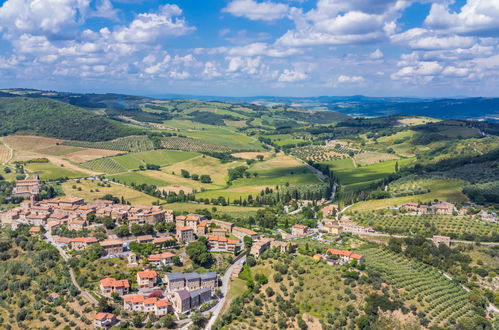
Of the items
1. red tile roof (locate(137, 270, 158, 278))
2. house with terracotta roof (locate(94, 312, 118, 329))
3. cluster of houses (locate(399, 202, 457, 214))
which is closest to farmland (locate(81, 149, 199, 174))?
red tile roof (locate(137, 270, 158, 278))

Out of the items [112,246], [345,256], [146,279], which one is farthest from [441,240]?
[112,246]

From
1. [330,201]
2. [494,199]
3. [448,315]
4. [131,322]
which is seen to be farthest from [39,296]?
[494,199]

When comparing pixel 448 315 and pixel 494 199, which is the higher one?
pixel 494 199

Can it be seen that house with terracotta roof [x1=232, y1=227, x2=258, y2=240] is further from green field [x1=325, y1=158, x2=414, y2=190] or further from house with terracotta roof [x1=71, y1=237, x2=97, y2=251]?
green field [x1=325, y1=158, x2=414, y2=190]

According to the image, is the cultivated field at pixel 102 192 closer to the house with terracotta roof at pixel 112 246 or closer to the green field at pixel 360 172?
the house with terracotta roof at pixel 112 246

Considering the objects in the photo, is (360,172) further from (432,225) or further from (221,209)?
(221,209)

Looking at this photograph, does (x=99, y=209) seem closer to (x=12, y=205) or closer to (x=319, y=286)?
(x=12, y=205)

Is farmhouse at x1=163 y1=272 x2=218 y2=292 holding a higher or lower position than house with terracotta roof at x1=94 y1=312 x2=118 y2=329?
higher
